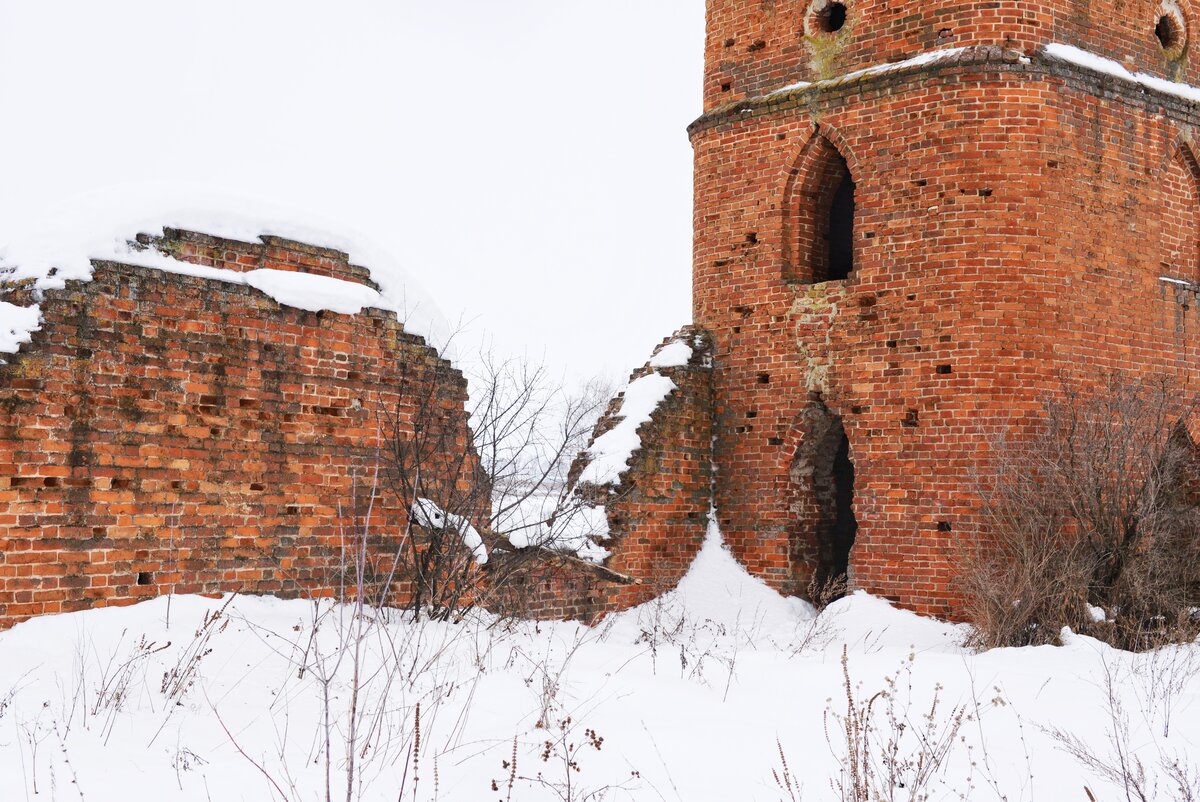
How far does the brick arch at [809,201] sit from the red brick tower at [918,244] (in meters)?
0.02

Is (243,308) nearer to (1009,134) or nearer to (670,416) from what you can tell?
(670,416)

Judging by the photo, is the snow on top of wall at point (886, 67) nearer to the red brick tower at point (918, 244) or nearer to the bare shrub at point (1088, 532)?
the red brick tower at point (918, 244)

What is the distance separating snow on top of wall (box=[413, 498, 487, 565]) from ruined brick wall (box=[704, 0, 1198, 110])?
20.4 ft

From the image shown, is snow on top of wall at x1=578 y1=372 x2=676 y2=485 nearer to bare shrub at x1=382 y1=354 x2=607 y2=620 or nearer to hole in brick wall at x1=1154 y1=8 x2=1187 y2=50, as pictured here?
bare shrub at x1=382 y1=354 x2=607 y2=620

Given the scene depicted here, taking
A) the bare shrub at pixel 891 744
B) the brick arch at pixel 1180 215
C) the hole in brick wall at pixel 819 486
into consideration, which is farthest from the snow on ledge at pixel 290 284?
the brick arch at pixel 1180 215

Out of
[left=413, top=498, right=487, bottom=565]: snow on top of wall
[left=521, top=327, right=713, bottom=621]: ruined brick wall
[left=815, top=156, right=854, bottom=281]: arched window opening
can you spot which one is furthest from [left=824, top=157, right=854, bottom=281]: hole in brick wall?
[left=413, top=498, right=487, bottom=565]: snow on top of wall

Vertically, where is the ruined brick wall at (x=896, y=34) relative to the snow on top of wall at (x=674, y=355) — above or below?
above

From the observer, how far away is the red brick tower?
441 inches

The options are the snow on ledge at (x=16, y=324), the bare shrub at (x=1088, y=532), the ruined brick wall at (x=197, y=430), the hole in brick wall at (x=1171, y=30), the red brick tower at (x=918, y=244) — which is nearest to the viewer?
the snow on ledge at (x=16, y=324)

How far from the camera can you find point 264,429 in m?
8.66

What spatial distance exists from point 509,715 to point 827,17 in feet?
29.0

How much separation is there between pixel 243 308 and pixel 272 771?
13.5ft

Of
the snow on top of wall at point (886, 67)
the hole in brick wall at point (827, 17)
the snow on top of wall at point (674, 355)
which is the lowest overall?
the snow on top of wall at point (674, 355)

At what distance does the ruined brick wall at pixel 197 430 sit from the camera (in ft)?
24.6
